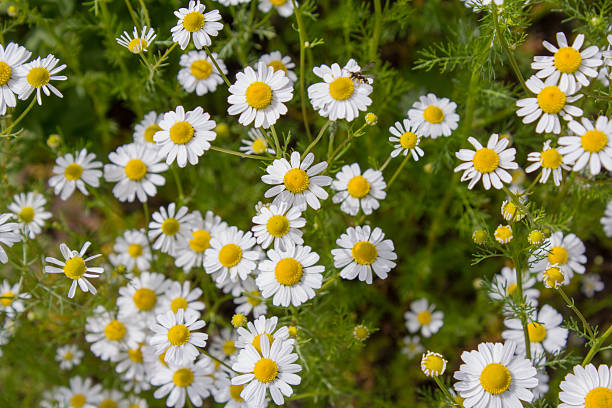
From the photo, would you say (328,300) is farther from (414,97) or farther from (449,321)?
(414,97)

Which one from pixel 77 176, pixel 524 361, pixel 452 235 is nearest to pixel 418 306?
pixel 452 235

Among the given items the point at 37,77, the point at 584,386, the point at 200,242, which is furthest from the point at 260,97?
the point at 584,386

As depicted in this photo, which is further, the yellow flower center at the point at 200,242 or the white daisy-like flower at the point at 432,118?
the yellow flower center at the point at 200,242


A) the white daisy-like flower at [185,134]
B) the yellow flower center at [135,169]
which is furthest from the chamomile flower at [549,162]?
the yellow flower center at [135,169]

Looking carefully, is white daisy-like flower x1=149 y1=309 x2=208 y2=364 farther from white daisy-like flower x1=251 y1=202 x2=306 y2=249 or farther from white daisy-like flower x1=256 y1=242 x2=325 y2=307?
white daisy-like flower x1=251 y1=202 x2=306 y2=249

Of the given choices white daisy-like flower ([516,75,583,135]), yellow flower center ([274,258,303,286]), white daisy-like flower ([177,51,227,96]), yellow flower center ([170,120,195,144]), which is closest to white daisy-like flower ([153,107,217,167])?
yellow flower center ([170,120,195,144])

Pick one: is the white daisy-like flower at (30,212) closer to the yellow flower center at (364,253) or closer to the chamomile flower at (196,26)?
the chamomile flower at (196,26)

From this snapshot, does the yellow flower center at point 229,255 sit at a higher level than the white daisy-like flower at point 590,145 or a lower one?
lower

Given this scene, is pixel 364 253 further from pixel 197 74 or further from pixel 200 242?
pixel 197 74
